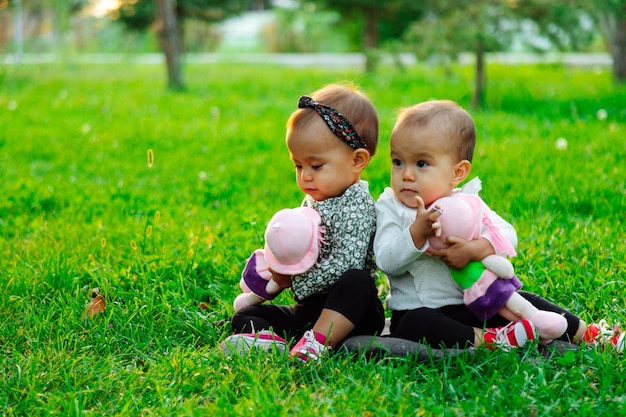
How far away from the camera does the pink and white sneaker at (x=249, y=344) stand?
2.88 m

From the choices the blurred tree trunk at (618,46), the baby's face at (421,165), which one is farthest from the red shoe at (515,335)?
the blurred tree trunk at (618,46)

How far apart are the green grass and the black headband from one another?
0.78m

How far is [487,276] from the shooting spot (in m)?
2.82

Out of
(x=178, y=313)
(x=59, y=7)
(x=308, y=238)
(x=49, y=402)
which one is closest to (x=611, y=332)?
(x=308, y=238)

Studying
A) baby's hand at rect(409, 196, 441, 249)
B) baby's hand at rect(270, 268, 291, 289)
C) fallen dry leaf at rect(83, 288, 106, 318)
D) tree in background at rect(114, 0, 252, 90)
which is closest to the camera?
baby's hand at rect(409, 196, 441, 249)

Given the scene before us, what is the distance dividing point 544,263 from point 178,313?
169 centimetres

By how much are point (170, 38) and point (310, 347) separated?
315 inches

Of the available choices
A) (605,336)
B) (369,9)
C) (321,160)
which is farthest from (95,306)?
(369,9)

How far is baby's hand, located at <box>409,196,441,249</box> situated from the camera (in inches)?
107

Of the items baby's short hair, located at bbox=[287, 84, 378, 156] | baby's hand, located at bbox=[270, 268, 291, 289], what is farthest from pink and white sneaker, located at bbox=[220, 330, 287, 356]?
baby's short hair, located at bbox=[287, 84, 378, 156]

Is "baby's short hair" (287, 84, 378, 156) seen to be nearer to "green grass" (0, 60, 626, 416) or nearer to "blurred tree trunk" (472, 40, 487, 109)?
"green grass" (0, 60, 626, 416)

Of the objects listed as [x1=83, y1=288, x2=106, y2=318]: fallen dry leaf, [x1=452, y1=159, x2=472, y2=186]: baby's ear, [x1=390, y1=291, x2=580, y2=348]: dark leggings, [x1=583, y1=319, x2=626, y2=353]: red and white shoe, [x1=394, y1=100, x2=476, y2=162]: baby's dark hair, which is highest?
[x1=394, y1=100, x2=476, y2=162]: baby's dark hair

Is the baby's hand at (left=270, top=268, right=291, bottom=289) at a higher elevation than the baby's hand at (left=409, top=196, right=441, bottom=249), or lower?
lower

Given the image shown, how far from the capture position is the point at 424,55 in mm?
7734
